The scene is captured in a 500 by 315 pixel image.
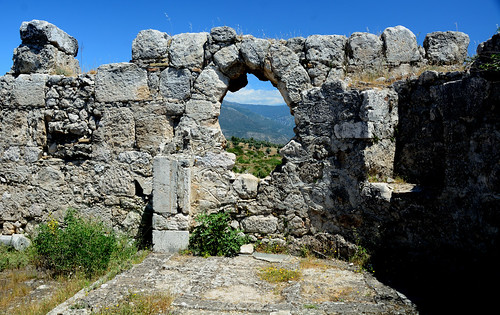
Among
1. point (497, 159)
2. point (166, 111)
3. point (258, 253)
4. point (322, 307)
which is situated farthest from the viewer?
point (166, 111)

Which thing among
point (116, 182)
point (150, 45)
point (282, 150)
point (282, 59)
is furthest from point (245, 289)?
point (150, 45)

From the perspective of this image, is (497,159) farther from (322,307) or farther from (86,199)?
(86,199)

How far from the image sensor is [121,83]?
650 centimetres

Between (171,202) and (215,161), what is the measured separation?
94 centimetres

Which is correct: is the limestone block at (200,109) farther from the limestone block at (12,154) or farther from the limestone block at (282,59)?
the limestone block at (12,154)

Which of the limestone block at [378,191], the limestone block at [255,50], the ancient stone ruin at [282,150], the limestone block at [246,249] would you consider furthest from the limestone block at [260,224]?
the limestone block at [255,50]

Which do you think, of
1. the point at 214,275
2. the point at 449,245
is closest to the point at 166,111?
the point at 214,275

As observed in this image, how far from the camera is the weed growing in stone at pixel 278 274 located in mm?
4902

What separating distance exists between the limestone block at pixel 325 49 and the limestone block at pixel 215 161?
1997 mm

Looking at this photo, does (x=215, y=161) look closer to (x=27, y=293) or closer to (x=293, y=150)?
(x=293, y=150)

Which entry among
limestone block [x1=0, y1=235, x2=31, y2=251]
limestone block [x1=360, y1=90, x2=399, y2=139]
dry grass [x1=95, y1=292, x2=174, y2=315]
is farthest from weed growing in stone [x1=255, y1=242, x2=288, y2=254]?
limestone block [x1=0, y1=235, x2=31, y2=251]

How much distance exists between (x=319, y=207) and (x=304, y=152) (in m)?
0.85

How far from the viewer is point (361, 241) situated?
18.2 feet

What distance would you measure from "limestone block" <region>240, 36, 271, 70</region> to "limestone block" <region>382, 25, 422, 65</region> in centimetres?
182
